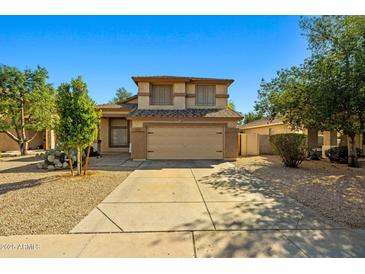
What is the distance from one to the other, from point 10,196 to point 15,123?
14.9m

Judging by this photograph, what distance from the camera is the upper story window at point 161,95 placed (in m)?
14.1

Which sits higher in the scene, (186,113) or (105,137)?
(186,113)

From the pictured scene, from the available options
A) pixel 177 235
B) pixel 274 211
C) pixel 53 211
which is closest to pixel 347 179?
pixel 274 211

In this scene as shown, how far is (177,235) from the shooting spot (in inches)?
135

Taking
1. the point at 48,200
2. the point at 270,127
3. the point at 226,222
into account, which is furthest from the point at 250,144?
the point at 48,200

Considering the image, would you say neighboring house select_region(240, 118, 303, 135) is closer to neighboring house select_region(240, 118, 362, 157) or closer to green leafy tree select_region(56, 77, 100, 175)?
neighboring house select_region(240, 118, 362, 157)

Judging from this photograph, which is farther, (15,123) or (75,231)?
(15,123)

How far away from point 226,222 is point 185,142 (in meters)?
9.19

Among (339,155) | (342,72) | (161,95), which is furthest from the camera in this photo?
(161,95)

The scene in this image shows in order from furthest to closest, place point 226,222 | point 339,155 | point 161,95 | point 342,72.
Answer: point 161,95
point 339,155
point 342,72
point 226,222

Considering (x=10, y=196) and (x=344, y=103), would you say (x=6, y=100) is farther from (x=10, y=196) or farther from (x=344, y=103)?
(x=344, y=103)

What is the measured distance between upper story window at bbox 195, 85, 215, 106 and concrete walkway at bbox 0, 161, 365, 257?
9510mm

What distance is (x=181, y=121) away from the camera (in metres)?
12.7

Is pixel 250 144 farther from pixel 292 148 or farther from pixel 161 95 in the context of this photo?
pixel 161 95
